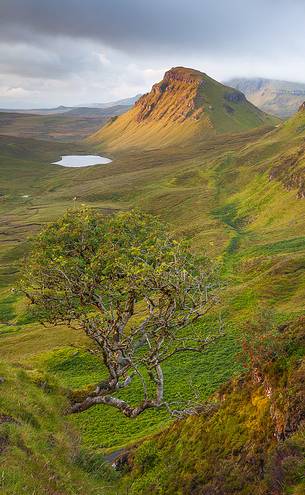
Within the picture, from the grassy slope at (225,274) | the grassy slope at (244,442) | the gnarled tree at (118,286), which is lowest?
the grassy slope at (225,274)

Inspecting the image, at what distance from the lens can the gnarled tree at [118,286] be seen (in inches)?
914

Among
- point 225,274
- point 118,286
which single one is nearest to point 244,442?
point 118,286

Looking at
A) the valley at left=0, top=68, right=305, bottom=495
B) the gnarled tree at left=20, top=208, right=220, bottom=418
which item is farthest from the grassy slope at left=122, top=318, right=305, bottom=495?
the gnarled tree at left=20, top=208, right=220, bottom=418

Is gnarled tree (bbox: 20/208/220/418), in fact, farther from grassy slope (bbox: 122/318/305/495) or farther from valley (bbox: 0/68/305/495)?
grassy slope (bbox: 122/318/305/495)

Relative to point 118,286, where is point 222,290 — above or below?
below

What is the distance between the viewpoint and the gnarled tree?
23.2m

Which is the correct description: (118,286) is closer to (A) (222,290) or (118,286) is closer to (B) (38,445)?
(B) (38,445)

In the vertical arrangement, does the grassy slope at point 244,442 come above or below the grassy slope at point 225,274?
above

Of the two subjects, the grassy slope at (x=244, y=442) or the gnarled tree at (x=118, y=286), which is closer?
the grassy slope at (x=244, y=442)

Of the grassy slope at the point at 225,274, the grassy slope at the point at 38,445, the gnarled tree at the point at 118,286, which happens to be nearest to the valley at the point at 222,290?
the grassy slope at the point at 225,274

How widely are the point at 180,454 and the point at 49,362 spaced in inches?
1603

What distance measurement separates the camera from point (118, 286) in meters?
25.3

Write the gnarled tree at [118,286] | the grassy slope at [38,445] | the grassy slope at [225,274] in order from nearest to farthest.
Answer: the grassy slope at [38,445]
the gnarled tree at [118,286]
the grassy slope at [225,274]

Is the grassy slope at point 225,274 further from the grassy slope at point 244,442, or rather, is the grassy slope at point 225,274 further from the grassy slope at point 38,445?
the grassy slope at point 244,442
